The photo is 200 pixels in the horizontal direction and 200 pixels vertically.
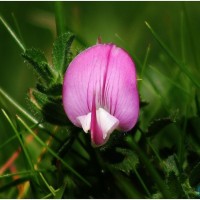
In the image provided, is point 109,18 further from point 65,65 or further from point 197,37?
point 65,65

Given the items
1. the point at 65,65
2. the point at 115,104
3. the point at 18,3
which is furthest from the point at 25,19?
the point at 115,104

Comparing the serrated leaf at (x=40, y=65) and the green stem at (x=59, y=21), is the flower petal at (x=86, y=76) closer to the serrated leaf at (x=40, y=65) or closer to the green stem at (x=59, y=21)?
the serrated leaf at (x=40, y=65)

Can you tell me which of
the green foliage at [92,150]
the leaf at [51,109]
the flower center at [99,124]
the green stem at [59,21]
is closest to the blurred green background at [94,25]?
the green foliage at [92,150]

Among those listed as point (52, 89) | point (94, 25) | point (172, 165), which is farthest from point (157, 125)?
point (94, 25)

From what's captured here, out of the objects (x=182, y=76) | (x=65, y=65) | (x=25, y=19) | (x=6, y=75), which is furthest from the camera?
(x=25, y=19)

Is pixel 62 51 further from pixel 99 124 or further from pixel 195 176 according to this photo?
pixel 195 176

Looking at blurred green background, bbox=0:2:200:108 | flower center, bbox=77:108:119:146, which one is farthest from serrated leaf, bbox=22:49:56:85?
blurred green background, bbox=0:2:200:108
